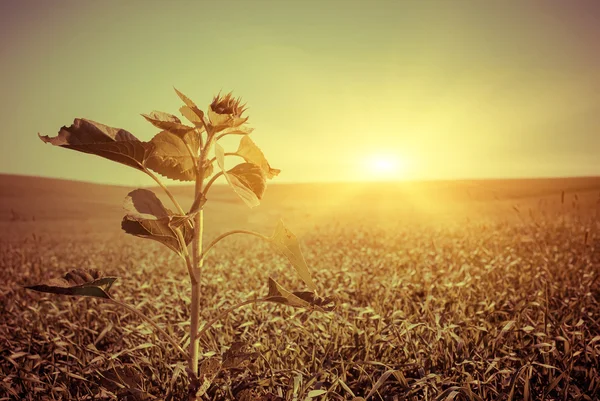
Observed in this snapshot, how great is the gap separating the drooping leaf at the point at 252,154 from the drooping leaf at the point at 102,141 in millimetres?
313

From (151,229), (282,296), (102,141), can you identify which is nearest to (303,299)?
(282,296)

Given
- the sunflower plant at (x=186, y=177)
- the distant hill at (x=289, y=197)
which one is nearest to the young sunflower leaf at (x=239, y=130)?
the sunflower plant at (x=186, y=177)

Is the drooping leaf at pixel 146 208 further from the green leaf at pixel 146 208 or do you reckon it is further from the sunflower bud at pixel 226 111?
the sunflower bud at pixel 226 111

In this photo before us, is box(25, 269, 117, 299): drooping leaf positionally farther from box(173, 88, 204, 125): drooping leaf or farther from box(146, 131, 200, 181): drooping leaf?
box(173, 88, 204, 125): drooping leaf

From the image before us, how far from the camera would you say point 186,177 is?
4.88 ft

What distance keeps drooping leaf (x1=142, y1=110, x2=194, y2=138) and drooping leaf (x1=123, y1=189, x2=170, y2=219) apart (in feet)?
0.73

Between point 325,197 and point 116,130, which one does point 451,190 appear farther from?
point 116,130

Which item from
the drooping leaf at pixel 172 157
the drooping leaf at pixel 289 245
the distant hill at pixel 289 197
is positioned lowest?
the distant hill at pixel 289 197

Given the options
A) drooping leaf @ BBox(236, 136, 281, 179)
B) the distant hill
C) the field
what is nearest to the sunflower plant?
drooping leaf @ BBox(236, 136, 281, 179)

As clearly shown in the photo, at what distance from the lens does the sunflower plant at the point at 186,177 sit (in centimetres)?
128

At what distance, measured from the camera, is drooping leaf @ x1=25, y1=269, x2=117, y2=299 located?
130cm

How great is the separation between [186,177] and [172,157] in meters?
0.10

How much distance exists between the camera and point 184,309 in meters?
3.79

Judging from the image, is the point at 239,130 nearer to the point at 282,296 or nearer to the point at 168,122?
the point at 168,122
